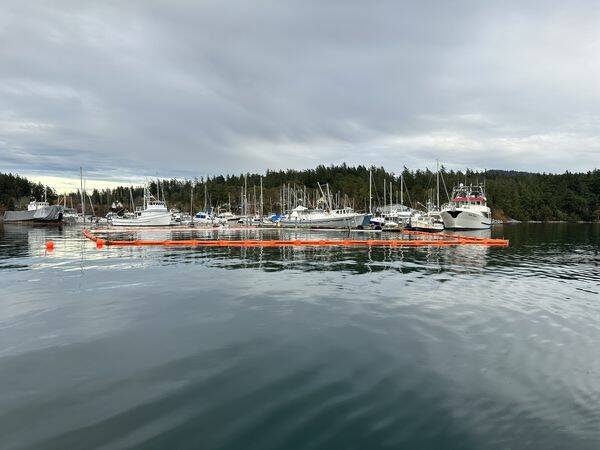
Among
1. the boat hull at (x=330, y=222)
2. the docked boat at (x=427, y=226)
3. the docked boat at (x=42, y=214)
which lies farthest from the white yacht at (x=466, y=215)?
the docked boat at (x=42, y=214)

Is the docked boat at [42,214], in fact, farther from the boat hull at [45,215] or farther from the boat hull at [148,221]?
the boat hull at [148,221]

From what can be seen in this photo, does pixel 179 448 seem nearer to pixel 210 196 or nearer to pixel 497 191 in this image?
pixel 210 196

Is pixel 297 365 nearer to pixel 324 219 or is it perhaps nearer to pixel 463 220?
pixel 324 219

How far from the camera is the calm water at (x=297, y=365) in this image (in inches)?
229

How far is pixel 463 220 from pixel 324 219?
2433cm

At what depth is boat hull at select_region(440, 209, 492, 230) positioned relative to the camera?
7025cm

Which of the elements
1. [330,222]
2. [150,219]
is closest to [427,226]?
[330,222]

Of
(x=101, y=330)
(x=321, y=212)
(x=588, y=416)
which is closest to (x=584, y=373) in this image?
(x=588, y=416)

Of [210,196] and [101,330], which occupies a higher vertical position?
[210,196]

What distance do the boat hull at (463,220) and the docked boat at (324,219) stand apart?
50.0ft

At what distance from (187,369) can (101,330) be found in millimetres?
3926

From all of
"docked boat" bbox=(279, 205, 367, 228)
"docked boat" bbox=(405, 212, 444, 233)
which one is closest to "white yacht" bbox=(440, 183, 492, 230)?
"docked boat" bbox=(405, 212, 444, 233)

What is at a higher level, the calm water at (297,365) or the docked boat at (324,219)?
the docked boat at (324,219)

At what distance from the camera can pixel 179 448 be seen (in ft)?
17.6
